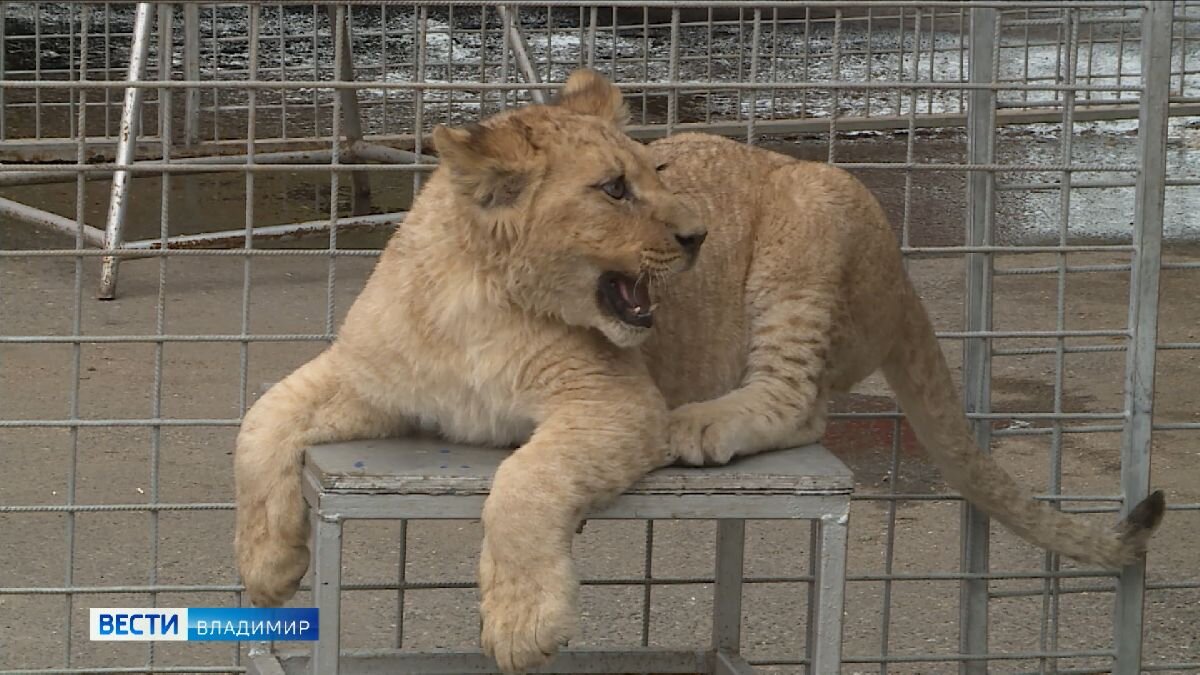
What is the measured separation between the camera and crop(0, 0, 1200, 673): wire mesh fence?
4.20 meters

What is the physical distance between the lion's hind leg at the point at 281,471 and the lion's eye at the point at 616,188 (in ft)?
2.29

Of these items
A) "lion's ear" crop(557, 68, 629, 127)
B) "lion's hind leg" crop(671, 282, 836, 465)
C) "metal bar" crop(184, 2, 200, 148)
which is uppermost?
"metal bar" crop(184, 2, 200, 148)

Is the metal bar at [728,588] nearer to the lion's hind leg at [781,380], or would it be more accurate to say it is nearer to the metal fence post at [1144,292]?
the lion's hind leg at [781,380]

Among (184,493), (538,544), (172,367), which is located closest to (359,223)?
(172,367)

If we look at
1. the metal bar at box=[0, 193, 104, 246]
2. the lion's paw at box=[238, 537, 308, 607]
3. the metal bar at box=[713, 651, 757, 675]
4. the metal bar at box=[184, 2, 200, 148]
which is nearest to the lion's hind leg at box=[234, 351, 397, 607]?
the lion's paw at box=[238, 537, 308, 607]

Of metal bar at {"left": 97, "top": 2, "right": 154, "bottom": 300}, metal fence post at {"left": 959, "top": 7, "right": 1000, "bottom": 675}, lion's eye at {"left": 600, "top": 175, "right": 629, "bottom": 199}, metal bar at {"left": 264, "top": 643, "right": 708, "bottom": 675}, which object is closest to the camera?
lion's eye at {"left": 600, "top": 175, "right": 629, "bottom": 199}

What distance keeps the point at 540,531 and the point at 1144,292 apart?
76.4 inches

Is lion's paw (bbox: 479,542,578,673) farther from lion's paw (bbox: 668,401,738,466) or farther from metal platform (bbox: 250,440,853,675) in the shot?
lion's paw (bbox: 668,401,738,466)

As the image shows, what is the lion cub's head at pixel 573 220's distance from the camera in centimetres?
325

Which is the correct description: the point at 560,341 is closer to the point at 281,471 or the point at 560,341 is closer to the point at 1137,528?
the point at 281,471

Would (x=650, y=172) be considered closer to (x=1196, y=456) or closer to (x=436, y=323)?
(x=436, y=323)

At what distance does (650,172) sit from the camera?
3383 mm

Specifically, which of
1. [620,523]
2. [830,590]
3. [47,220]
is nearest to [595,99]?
→ [830,590]

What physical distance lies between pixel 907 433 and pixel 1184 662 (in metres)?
1.92
